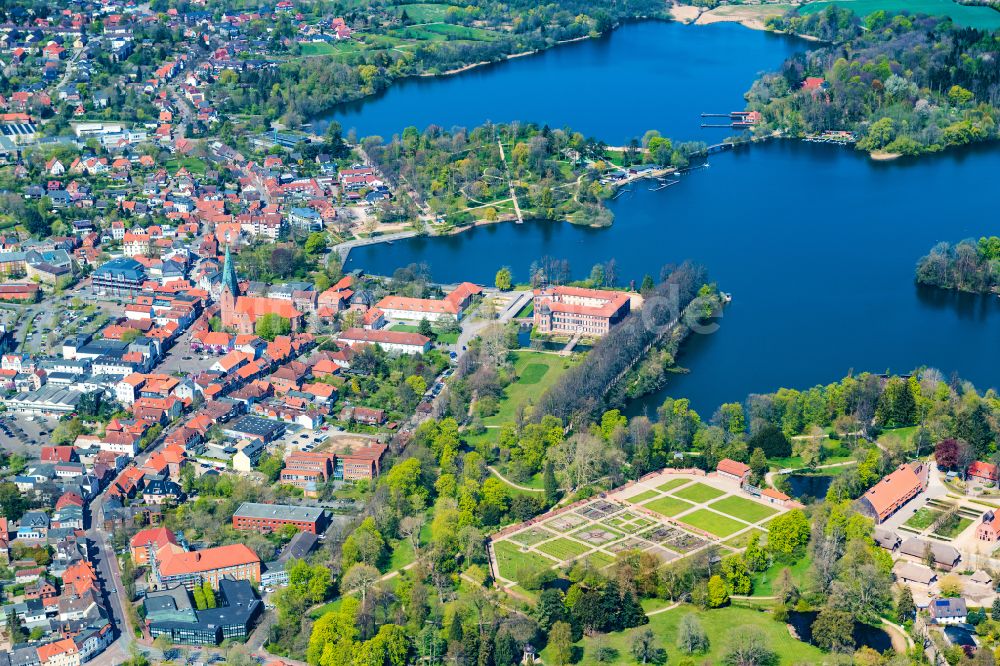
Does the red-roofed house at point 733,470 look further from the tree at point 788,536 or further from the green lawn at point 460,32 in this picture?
the green lawn at point 460,32

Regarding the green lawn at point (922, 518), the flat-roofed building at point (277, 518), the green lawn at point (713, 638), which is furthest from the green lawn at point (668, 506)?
the flat-roofed building at point (277, 518)

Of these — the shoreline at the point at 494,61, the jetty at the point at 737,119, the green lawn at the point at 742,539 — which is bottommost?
the green lawn at the point at 742,539

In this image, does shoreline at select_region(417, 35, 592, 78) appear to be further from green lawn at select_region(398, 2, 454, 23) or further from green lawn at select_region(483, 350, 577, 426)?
green lawn at select_region(483, 350, 577, 426)

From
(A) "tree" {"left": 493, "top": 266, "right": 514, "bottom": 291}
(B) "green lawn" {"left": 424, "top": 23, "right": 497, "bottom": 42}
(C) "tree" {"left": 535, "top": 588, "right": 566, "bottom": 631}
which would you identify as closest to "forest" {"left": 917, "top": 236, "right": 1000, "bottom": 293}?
(A) "tree" {"left": 493, "top": 266, "right": 514, "bottom": 291}

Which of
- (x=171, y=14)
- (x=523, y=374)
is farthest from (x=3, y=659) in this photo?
(x=171, y=14)

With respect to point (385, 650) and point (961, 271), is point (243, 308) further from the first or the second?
point (961, 271)

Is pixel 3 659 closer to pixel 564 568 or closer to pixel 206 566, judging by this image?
pixel 206 566

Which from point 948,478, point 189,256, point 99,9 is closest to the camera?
point 948,478
